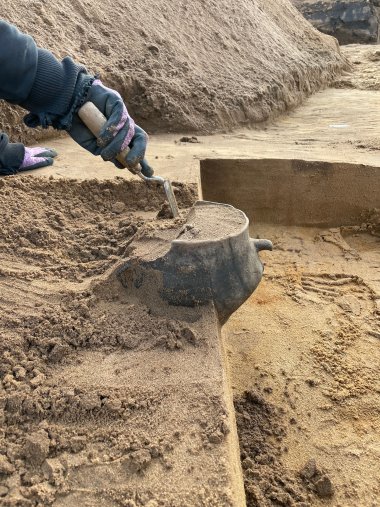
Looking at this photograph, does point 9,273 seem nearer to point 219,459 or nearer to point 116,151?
point 116,151

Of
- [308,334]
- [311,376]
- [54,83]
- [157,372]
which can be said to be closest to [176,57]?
[54,83]

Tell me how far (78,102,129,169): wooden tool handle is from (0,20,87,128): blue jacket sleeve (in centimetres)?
7

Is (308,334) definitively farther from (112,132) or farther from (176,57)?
(176,57)

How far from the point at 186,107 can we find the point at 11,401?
360 cm

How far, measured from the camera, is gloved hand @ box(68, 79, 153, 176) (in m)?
2.06

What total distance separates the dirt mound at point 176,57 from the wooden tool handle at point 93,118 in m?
1.77

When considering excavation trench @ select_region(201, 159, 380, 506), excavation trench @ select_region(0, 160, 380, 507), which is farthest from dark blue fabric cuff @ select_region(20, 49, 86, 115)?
excavation trench @ select_region(201, 159, 380, 506)

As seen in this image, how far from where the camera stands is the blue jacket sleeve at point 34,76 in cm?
199

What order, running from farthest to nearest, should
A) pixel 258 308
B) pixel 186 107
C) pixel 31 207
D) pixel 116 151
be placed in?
pixel 186 107
pixel 258 308
pixel 31 207
pixel 116 151

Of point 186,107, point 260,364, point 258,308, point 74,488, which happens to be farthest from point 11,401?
point 186,107

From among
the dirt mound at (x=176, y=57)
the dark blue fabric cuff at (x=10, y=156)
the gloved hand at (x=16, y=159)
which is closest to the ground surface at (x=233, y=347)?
the gloved hand at (x=16, y=159)

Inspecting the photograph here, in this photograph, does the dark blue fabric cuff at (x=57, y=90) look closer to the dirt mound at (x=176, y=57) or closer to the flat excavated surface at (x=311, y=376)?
the flat excavated surface at (x=311, y=376)

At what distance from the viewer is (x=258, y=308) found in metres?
2.80

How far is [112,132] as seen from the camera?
2.05 meters
